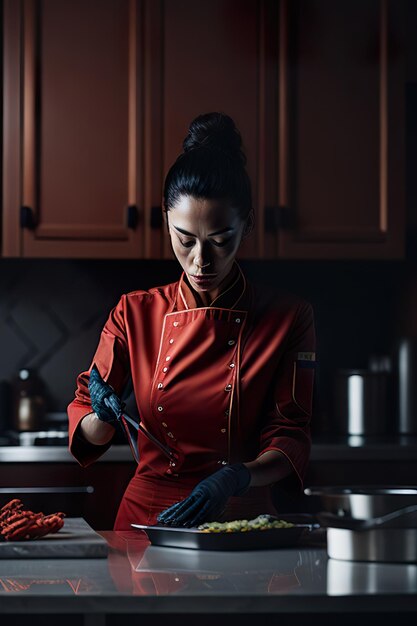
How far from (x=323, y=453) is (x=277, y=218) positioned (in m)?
0.66

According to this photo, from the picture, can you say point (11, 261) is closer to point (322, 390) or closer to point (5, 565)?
point (322, 390)

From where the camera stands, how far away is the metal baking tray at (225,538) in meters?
1.33

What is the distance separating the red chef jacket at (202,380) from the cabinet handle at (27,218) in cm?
66

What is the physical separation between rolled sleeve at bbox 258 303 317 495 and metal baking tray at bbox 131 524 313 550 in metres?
0.35

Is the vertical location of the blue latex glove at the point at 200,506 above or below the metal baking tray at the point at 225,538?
above

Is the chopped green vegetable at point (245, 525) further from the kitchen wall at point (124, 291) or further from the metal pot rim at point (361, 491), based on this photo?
the kitchen wall at point (124, 291)

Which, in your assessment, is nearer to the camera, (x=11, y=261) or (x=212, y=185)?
(x=212, y=185)

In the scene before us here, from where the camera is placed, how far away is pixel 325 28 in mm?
2750

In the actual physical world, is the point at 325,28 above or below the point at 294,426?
above

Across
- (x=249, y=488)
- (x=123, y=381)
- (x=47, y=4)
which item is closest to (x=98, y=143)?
(x=47, y=4)

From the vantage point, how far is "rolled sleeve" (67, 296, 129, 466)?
72.3 inches

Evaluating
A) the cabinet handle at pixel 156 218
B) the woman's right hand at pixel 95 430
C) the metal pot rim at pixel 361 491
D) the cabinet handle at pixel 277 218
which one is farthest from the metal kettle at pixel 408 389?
the metal pot rim at pixel 361 491

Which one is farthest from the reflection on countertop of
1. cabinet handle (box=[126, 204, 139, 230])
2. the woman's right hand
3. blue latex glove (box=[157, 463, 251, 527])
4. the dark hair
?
cabinet handle (box=[126, 204, 139, 230])

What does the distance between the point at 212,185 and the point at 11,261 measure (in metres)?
1.10
